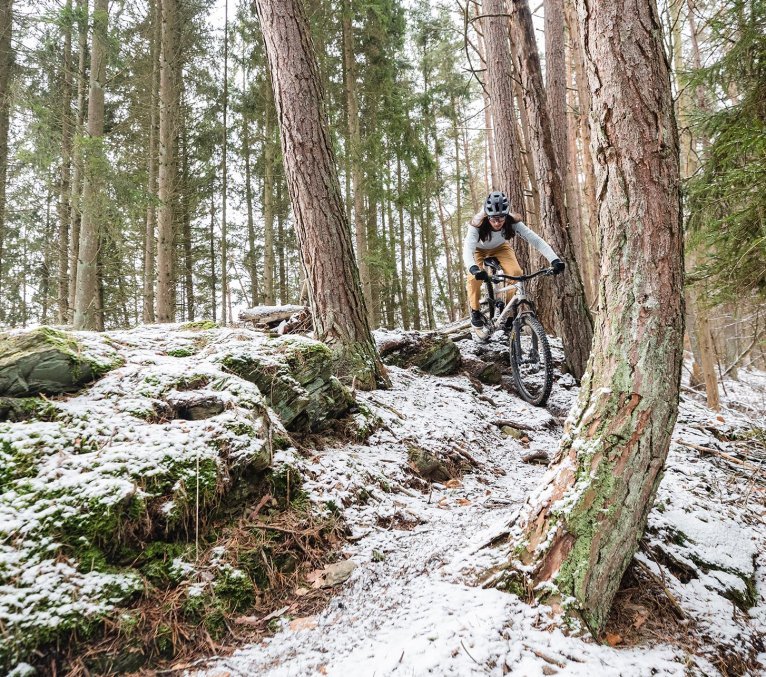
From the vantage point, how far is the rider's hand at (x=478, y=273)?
5.32m

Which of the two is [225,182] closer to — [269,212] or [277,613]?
[269,212]

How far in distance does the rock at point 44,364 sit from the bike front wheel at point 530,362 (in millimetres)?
4559

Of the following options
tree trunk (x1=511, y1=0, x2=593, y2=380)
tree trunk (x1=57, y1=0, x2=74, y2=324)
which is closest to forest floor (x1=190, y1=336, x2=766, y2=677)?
tree trunk (x1=511, y1=0, x2=593, y2=380)

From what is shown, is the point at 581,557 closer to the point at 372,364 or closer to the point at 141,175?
the point at 372,364

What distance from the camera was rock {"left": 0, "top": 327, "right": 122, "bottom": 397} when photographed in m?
2.33

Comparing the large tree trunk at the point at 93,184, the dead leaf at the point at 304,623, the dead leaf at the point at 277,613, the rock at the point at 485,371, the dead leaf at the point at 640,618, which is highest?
the large tree trunk at the point at 93,184

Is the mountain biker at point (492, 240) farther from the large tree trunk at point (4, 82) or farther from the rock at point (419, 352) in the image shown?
the large tree trunk at point (4, 82)

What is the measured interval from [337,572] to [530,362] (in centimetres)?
410

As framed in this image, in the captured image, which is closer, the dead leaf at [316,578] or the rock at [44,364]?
the dead leaf at [316,578]

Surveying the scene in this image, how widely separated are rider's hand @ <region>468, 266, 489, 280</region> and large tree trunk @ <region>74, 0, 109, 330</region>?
7448mm

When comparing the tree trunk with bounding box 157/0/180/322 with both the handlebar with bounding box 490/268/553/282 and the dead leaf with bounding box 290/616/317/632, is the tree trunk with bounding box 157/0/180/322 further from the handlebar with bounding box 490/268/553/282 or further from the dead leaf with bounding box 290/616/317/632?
the dead leaf with bounding box 290/616/317/632

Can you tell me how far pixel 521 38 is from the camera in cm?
543

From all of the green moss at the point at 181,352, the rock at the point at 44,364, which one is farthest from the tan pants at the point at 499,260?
→ the rock at the point at 44,364

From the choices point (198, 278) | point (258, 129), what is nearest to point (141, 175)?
point (258, 129)
